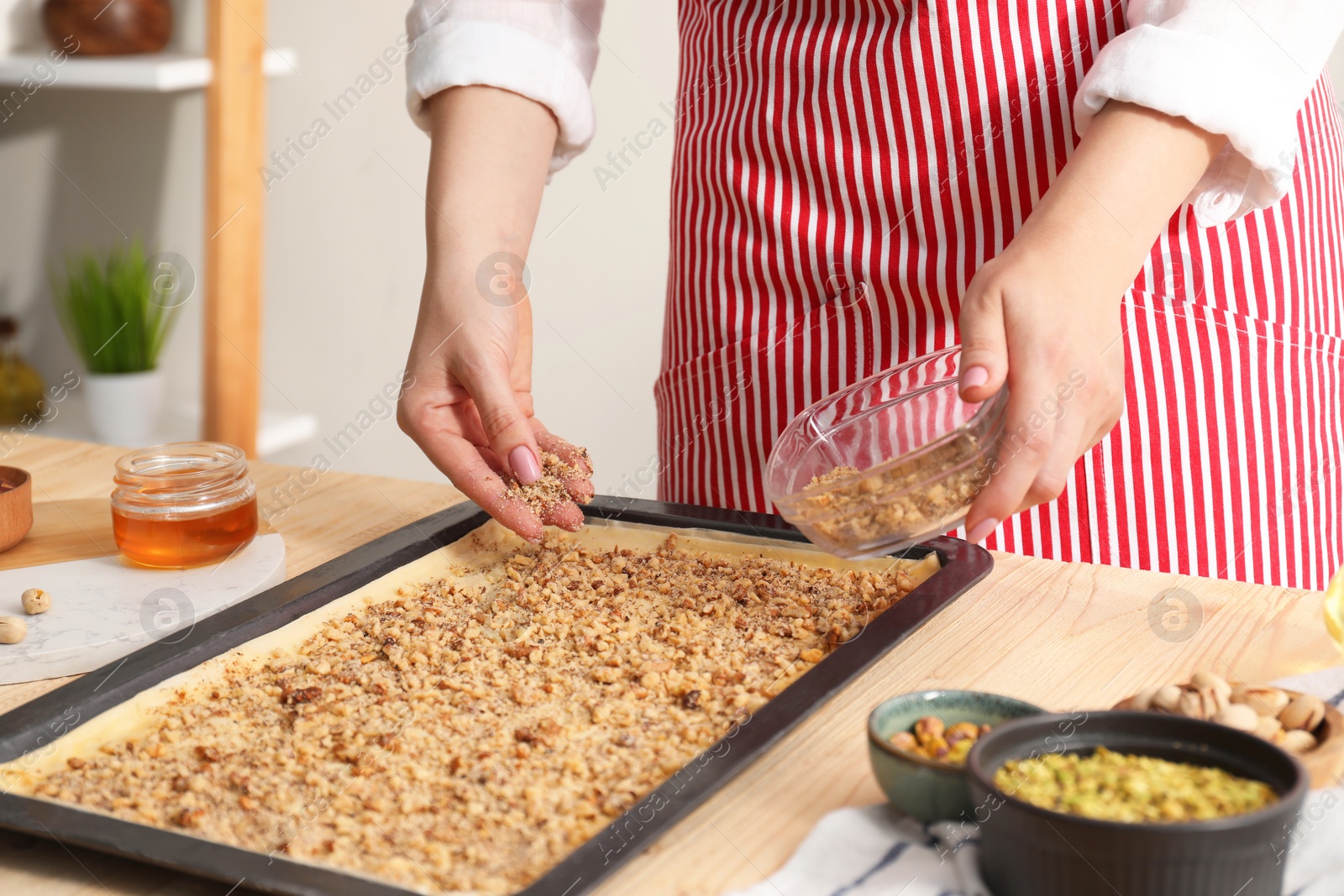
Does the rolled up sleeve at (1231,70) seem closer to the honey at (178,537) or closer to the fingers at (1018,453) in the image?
the fingers at (1018,453)

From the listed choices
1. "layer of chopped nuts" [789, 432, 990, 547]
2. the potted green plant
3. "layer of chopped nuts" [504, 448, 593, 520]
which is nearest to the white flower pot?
the potted green plant

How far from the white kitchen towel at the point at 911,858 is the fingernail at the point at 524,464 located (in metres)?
0.48

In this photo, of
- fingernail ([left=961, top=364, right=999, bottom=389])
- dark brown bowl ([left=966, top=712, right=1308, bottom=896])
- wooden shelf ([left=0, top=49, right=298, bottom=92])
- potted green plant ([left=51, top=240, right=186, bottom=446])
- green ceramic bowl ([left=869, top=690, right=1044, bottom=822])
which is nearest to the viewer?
dark brown bowl ([left=966, top=712, right=1308, bottom=896])

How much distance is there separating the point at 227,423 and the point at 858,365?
1.66 metres

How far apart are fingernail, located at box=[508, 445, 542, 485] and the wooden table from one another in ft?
0.61

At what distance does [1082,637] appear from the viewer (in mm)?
897

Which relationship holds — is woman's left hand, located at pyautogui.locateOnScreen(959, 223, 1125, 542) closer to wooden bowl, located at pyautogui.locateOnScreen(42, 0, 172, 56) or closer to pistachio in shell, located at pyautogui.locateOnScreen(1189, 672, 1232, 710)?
pistachio in shell, located at pyautogui.locateOnScreen(1189, 672, 1232, 710)

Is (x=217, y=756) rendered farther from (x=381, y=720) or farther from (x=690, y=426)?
(x=690, y=426)

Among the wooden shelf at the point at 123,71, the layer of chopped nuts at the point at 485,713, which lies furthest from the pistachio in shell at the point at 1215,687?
the wooden shelf at the point at 123,71

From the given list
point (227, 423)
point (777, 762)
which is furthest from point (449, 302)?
point (227, 423)

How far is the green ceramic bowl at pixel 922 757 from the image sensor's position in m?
0.63

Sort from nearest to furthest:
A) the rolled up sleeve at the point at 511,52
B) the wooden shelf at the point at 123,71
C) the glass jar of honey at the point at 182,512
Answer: the glass jar of honey at the point at 182,512 < the rolled up sleeve at the point at 511,52 < the wooden shelf at the point at 123,71

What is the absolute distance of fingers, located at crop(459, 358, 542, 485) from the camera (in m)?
1.07

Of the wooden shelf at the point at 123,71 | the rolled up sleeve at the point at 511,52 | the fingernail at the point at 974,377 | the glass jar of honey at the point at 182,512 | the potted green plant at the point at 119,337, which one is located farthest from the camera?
the potted green plant at the point at 119,337
